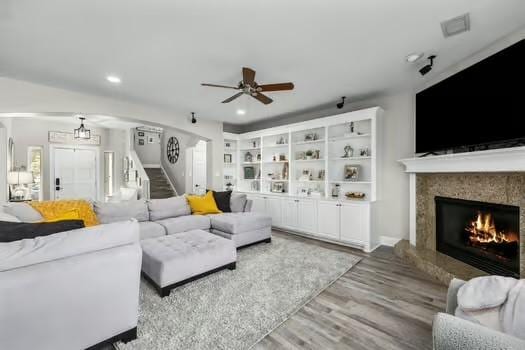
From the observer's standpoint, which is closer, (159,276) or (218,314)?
(218,314)

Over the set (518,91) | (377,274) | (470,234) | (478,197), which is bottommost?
(377,274)

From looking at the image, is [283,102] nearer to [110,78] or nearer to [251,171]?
[251,171]

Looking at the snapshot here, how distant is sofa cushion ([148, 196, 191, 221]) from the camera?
4012 mm

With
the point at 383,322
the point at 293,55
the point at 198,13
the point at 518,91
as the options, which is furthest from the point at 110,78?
the point at 518,91

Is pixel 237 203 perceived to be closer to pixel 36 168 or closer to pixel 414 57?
pixel 414 57

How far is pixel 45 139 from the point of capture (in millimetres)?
6453

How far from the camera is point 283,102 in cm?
441

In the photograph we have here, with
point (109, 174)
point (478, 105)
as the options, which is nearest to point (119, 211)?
point (478, 105)

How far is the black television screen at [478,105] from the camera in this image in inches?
86.0

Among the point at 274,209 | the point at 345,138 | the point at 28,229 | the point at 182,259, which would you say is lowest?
the point at 182,259

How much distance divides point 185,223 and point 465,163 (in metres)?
3.92

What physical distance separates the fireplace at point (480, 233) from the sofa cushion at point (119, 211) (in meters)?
4.51

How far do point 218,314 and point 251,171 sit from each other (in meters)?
4.30

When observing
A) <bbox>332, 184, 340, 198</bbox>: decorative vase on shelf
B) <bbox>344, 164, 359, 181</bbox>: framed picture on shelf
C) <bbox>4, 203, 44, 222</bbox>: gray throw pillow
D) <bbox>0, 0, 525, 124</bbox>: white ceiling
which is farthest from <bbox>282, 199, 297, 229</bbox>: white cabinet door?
<bbox>4, 203, 44, 222</bbox>: gray throw pillow
